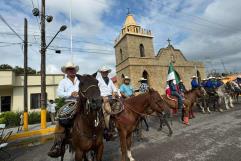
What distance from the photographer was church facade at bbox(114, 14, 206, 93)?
3175 centimetres

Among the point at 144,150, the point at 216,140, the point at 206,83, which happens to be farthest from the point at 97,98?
the point at 206,83

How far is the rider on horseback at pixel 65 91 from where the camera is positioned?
14.0 feet

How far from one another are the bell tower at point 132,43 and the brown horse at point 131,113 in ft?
83.9

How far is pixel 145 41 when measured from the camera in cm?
3531

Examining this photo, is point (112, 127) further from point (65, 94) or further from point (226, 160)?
point (226, 160)

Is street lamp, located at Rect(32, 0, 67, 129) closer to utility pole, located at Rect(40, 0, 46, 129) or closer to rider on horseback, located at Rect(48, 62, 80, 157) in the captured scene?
utility pole, located at Rect(40, 0, 46, 129)

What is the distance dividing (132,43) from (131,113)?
28.5 meters

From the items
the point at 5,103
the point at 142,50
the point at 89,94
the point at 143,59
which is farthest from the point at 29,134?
the point at 142,50

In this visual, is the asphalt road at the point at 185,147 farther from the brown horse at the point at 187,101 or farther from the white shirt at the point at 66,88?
the white shirt at the point at 66,88

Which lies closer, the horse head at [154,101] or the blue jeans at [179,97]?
the horse head at [154,101]

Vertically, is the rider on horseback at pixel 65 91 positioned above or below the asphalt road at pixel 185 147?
above

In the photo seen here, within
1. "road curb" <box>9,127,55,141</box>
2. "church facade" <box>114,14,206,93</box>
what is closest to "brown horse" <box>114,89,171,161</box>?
"road curb" <box>9,127,55,141</box>

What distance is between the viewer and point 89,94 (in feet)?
11.3

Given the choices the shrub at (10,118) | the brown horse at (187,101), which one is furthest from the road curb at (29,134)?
the brown horse at (187,101)
